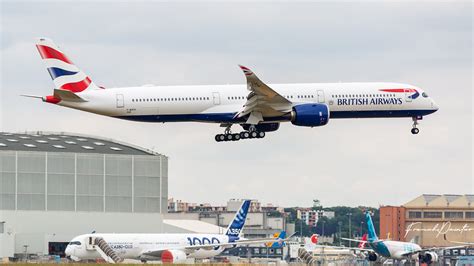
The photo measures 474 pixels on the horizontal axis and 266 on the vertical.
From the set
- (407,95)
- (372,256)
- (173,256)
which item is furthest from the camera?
(372,256)

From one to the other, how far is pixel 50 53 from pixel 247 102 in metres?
21.5

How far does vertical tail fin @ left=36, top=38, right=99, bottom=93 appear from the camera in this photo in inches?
4835

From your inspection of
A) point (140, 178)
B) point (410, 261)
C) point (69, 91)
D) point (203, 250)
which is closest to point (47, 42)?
point (69, 91)

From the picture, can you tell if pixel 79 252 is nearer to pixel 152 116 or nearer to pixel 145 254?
pixel 145 254

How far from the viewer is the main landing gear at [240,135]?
395 feet

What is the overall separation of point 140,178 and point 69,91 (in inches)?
3191

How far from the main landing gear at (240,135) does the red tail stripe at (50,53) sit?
17740 mm

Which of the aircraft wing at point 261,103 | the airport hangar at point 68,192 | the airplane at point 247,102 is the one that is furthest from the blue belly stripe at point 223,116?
the airport hangar at point 68,192

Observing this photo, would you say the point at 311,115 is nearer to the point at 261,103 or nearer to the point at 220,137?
the point at 261,103

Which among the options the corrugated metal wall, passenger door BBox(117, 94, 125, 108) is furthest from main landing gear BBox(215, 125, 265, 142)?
the corrugated metal wall

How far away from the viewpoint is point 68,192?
620 feet

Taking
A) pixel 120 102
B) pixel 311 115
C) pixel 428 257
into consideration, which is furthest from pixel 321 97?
pixel 428 257

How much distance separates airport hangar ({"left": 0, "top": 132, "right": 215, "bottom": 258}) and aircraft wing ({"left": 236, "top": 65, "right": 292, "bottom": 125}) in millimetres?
66062

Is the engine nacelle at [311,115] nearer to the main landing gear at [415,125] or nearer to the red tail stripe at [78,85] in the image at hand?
the main landing gear at [415,125]
